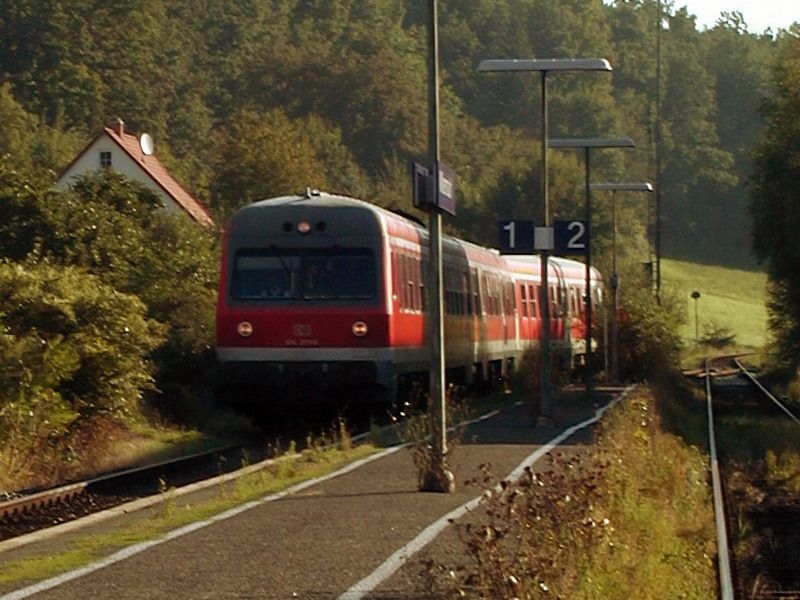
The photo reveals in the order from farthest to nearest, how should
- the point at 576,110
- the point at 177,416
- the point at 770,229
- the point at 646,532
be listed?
the point at 576,110
the point at 770,229
the point at 177,416
the point at 646,532

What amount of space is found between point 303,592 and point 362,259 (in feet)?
47.4

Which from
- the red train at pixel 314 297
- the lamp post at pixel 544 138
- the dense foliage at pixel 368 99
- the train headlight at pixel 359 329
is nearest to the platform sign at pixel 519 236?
the lamp post at pixel 544 138

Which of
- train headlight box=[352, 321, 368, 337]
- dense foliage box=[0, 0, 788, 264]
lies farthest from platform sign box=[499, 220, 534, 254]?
dense foliage box=[0, 0, 788, 264]

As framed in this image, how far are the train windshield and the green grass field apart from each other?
62.2 meters

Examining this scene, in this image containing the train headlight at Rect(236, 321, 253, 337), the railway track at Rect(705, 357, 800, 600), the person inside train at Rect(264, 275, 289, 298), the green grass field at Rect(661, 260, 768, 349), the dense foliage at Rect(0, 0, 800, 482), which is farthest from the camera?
the green grass field at Rect(661, 260, 768, 349)

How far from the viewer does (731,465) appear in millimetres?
24672

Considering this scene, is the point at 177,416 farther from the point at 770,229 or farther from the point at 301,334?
the point at 770,229

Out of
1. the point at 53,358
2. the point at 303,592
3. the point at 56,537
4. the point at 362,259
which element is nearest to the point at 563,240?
the point at 362,259

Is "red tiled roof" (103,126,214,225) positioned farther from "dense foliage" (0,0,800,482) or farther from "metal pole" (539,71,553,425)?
"metal pole" (539,71,553,425)

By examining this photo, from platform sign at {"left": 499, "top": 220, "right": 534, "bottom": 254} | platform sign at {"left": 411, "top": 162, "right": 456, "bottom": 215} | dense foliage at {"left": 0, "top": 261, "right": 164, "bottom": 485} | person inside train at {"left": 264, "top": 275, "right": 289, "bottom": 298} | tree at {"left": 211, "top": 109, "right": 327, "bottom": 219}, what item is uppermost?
tree at {"left": 211, "top": 109, "right": 327, "bottom": 219}

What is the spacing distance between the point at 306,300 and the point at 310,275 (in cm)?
38

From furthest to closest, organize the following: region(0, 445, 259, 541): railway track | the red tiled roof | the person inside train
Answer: the red tiled roof, the person inside train, region(0, 445, 259, 541): railway track

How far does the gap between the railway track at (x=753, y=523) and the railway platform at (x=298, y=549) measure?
214 centimetres

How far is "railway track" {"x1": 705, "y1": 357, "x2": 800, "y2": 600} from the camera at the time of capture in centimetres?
1387
